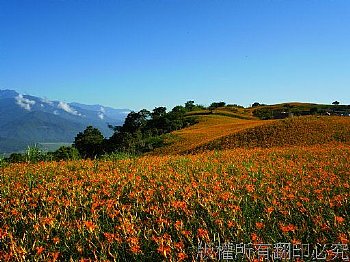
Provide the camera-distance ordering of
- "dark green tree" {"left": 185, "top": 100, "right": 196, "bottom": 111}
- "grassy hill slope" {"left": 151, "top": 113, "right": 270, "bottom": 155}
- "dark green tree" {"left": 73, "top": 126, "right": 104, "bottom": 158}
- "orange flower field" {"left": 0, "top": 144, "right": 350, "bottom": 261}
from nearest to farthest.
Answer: "orange flower field" {"left": 0, "top": 144, "right": 350, "bottom": 261} < "grassy hill slope" {"left": 151, "top": 113, "right": 270, "bottom": 155} < "dark green tree" {"left": 73, "top": 126, "right": 104, "bottom": 158} < "dark green tree" {"left": 185, "top": 100, "right": 196, "bottom": 111}

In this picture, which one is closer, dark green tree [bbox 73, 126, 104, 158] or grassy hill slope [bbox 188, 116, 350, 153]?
grassy hill slope [bbox 188, 116, 350, 153]

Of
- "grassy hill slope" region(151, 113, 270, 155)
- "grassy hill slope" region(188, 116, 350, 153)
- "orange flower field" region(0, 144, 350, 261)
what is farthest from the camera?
"grassy hill slope" region(151, 113, 270, 155)

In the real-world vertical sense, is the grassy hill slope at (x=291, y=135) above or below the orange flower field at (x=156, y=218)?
above

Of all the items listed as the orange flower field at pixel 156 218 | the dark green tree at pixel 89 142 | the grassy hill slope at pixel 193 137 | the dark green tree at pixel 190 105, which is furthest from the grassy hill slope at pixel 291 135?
the dark green tree at pixel 190 105

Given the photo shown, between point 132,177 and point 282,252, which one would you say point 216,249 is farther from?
point 132,177

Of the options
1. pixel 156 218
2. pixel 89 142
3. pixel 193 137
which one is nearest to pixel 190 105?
pixel 89 142

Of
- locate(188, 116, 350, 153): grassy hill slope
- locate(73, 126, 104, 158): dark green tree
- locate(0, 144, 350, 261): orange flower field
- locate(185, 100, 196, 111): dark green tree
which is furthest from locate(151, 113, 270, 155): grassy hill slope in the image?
locate(185, 100, 196, 111): dark green tree

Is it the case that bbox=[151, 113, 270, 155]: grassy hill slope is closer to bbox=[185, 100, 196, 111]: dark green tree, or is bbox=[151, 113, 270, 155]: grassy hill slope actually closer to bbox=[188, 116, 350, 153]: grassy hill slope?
bbox=[188, 116, 350, 153]: grassy hill slope

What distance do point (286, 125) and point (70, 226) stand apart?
26304mm

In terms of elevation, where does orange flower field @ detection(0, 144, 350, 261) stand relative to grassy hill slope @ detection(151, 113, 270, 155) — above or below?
below

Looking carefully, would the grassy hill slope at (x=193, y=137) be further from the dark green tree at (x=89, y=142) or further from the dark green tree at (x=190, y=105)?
the dark green tree at (x=190, y=105)

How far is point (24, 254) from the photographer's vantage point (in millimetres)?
3682

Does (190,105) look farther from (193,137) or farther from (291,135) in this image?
(291,135)

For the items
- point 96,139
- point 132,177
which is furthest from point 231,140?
point 96,139
